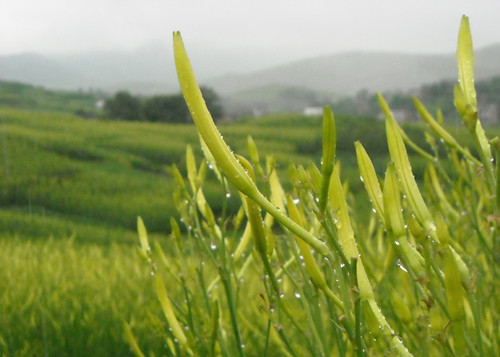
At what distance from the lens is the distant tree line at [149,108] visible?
36.8 feet

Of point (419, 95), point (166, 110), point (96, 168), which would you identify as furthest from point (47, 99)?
point (419, 95)

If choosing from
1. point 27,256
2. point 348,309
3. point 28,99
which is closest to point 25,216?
point 27,256

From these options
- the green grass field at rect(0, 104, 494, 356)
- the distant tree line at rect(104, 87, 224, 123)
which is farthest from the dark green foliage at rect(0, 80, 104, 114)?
the green grass field at rect(0, 104, 494, 356)

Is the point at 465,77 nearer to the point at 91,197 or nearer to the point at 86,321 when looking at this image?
the point at 86,321

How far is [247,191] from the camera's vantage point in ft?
1.33

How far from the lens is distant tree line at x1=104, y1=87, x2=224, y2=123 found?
441 inches

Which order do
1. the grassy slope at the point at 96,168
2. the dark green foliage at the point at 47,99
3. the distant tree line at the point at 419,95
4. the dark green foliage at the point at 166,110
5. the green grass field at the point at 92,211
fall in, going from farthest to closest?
1. the dark green foliage at the point at 47,99
2. the distant tree line at the point at 419,95
3. the dark green foliage at the point at 166,110
4. the grassy slope at the point at 96,168
5. the green grass field at the point at 92,211

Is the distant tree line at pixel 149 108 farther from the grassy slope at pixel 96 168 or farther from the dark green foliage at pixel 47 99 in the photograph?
the dark green foliage at pixel 47 99

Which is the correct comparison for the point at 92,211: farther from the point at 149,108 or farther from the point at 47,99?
the point at 47,99

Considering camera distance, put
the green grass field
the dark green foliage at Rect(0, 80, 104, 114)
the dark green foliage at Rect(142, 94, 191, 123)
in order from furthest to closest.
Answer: the dark green foliage at Rect(0, 80, 104, 114), the dark green foliage at Rect(142, 94, 191, 123), the green grass field

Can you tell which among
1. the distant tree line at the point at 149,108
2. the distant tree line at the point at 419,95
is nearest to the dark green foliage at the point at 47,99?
the distant tree line at the point at 149,108

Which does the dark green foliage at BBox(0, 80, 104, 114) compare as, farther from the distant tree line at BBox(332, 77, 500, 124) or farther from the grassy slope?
the distant tree line at BBox(332, 77, 500, 124)

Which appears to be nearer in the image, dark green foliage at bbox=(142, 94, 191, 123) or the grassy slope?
the grassy slope

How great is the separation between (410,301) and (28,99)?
14.8 meters
